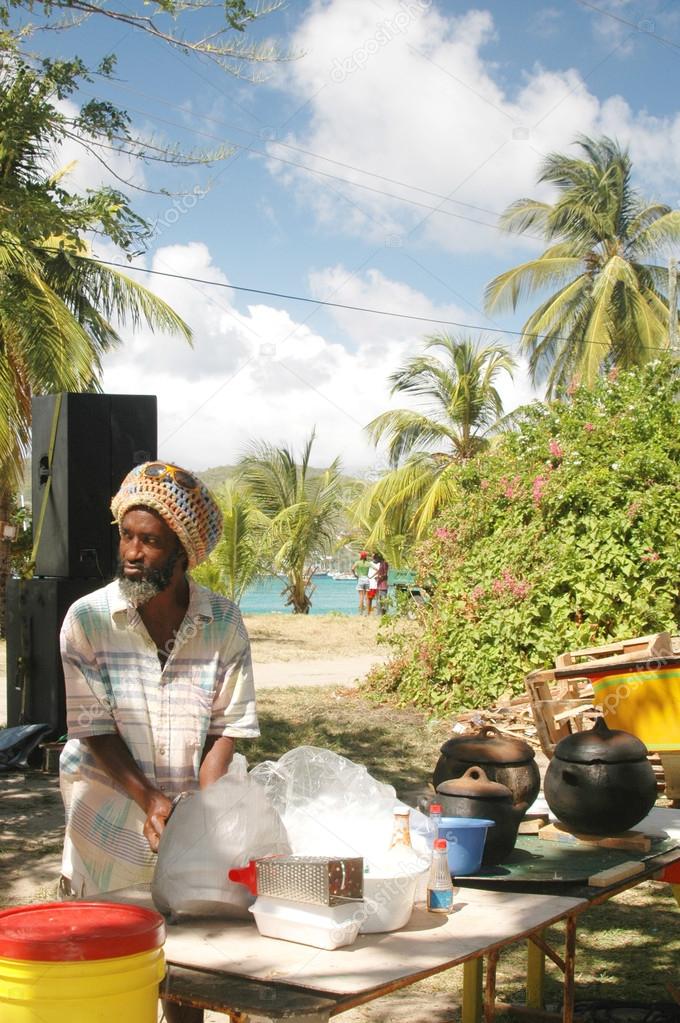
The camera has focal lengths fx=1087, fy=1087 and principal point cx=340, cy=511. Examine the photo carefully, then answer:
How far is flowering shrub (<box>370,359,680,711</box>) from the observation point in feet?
27.6

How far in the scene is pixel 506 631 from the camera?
28.8 feet

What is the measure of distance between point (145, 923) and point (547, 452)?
796cm

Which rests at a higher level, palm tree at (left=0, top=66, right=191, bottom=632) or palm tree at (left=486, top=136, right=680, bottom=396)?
palm tree at (left=486, top=136, right=680, bottom=396)

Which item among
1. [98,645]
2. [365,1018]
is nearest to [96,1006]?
[98,645]

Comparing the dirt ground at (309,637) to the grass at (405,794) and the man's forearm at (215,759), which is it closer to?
the grass at (405,794)

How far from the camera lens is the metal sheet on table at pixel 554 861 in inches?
106

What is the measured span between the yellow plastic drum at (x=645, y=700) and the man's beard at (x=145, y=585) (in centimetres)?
272

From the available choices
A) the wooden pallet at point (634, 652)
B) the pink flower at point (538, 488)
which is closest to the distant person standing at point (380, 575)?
the pink flower at point (538, 488)

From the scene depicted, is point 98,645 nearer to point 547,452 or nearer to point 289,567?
point 547,452

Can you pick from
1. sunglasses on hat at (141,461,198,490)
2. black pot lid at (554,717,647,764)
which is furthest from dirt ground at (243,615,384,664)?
sunglasses on hat at (141,461,198,490)

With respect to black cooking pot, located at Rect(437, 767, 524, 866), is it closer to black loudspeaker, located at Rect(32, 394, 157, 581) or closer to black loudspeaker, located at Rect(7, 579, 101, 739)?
black loudspeaker, located at Rect(32, 394, 157, 581)

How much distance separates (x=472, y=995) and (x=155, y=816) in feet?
4.83

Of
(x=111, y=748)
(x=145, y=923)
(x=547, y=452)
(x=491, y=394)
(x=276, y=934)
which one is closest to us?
(x=145, y=923)

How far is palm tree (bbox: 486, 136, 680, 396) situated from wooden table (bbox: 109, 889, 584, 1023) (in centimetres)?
2303
